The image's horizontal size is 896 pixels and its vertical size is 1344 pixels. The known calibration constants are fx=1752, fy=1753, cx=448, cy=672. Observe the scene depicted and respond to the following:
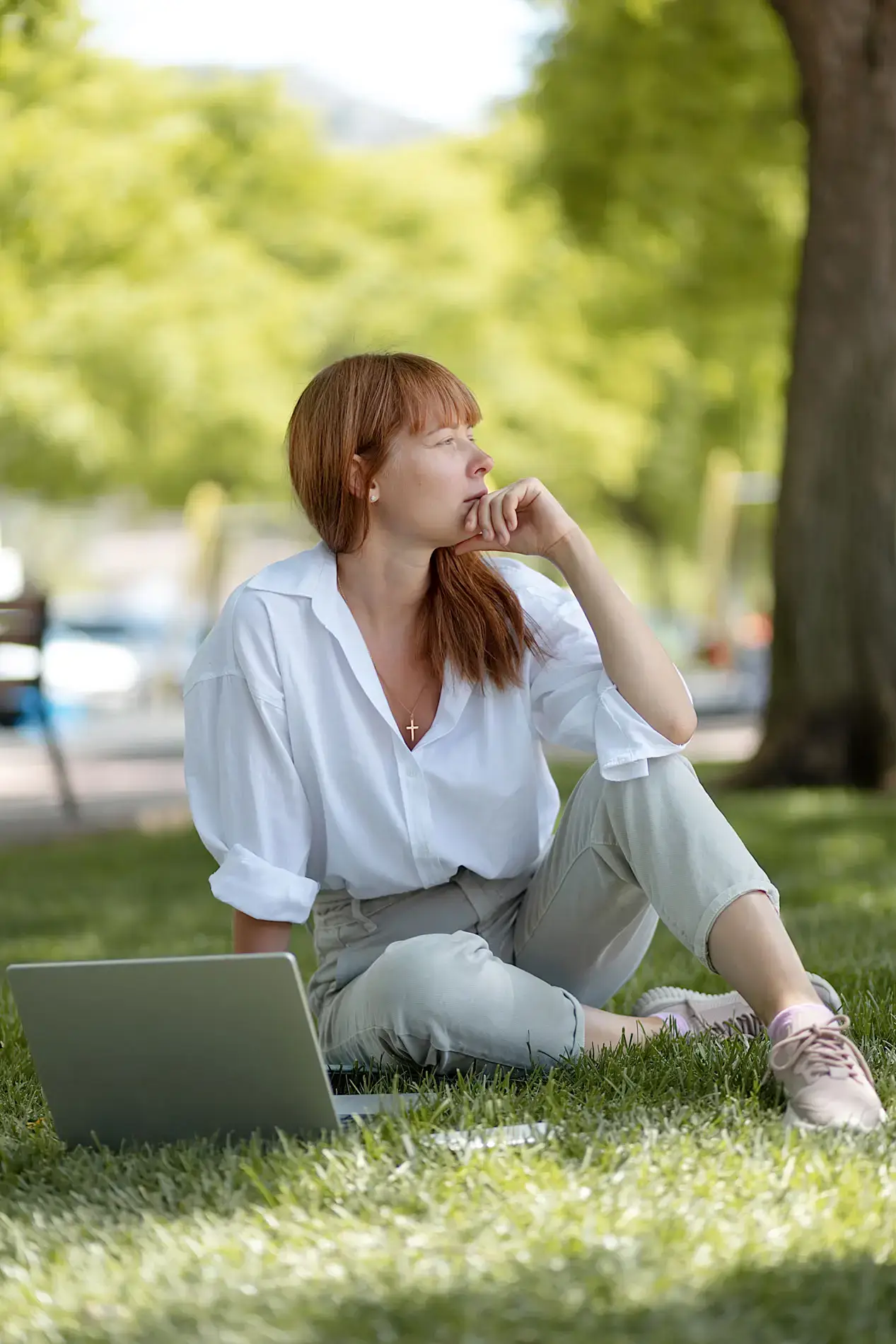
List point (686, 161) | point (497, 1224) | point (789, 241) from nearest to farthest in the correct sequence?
point (497, 1224), point (686, 161), point (789, 241)

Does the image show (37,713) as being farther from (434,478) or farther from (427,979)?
(427,979)

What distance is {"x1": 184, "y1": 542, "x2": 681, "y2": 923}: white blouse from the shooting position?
10.0ft

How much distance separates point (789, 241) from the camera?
44.1ft

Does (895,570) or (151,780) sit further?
(151,780)

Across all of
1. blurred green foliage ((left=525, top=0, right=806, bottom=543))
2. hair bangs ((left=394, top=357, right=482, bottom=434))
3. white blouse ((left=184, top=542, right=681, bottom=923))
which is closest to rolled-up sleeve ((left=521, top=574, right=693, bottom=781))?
white blouse ((left=184, top=542, right=681, bottom=923))

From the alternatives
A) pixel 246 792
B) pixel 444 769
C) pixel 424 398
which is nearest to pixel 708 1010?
pixel 444 769

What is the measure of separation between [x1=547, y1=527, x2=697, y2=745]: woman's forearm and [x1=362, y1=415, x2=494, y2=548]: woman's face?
0.19m

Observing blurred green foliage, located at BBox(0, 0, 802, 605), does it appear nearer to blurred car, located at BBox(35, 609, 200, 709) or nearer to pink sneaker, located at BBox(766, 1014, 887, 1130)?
blurred car, located at BBox(35, 609, 200, 709)

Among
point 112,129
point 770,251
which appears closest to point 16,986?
point 770,251

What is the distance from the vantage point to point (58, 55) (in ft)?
46.8

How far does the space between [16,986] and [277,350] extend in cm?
1979

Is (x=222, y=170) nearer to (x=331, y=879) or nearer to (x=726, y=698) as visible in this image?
(x=726, y=698)

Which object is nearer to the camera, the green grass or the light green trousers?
the green grass

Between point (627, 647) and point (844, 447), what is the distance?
6334 mm
